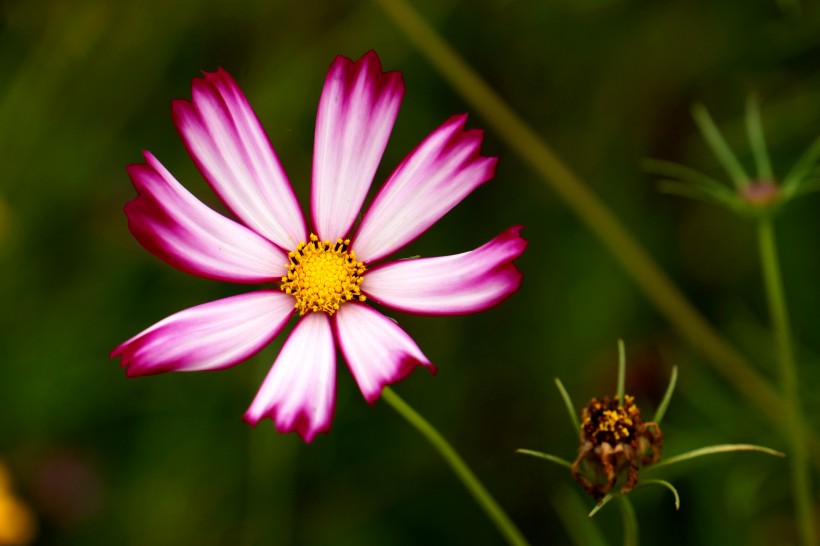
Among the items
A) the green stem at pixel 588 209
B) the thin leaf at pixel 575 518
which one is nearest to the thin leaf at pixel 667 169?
the green stem at pixel 588 209

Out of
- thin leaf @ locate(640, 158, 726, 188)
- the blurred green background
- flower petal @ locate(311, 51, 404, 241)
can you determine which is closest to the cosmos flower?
flower petal @ locate(311, 51, 404, 241)

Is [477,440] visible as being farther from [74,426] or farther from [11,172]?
[11,172]

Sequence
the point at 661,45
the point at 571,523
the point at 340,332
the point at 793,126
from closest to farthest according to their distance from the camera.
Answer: the point at 340,332, the point at 571,523, the point at 793,126, the point at 661,45

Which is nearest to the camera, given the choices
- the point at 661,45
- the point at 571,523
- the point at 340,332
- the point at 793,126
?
the point at 340,332

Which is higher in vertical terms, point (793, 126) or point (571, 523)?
point (793, 126)

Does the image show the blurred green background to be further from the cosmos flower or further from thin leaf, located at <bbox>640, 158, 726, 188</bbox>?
the cosmos flower

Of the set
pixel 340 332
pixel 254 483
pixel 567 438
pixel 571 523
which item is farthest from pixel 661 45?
pixel 340 332
